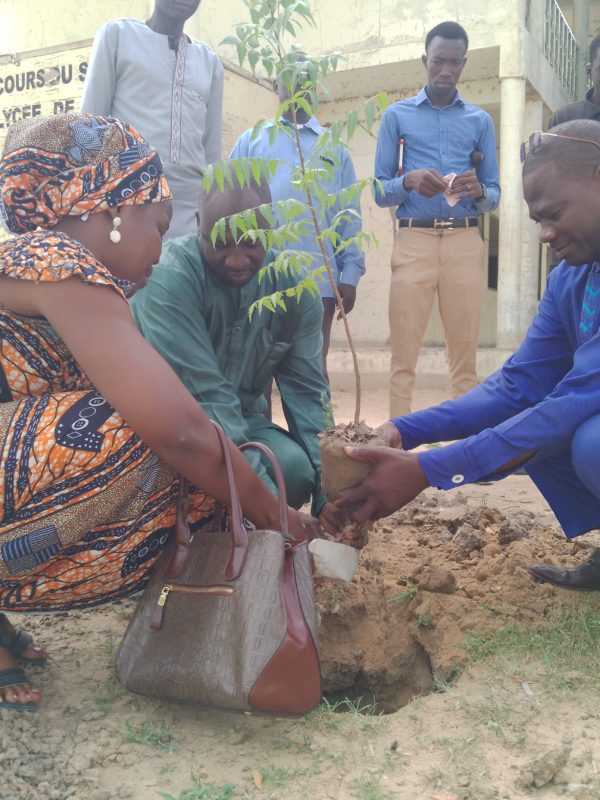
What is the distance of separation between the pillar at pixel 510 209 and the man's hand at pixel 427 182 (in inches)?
144

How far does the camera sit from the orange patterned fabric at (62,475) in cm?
191

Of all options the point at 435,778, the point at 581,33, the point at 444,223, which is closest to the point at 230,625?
the point at 435,778

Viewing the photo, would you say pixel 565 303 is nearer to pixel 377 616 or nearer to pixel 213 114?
pixel 377 616

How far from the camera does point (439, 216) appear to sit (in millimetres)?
4793

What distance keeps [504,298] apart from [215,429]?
6684 millimetres

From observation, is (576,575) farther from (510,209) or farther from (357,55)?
(357,55)

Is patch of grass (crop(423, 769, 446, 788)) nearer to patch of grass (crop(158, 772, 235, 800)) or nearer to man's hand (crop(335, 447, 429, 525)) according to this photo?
patch of grass (crop(158, 772, 235, 800))

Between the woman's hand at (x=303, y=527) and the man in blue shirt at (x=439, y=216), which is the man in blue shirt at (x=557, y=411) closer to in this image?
the woman's hand at (x=303, y=527)

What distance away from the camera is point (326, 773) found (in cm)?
176

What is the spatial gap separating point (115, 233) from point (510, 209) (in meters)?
6.59

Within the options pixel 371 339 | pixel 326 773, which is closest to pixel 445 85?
pixel 326 773

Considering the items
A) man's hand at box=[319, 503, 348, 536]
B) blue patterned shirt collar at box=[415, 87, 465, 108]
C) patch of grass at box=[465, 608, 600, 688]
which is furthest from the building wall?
patch of grass at box=[465, 608, 600, 688]

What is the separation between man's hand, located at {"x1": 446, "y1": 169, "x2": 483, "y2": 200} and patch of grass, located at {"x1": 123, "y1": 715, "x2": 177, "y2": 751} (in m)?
3.48

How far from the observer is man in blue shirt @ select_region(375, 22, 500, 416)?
4.78 meters
